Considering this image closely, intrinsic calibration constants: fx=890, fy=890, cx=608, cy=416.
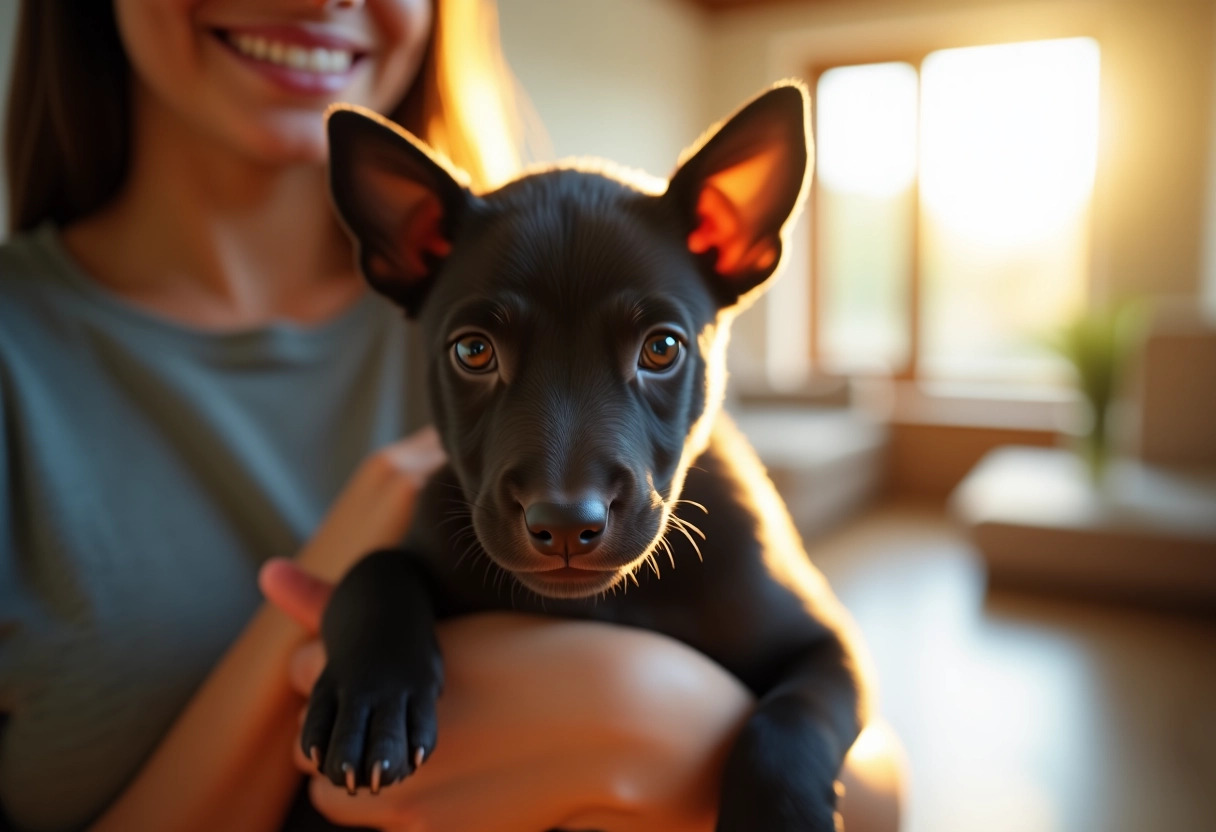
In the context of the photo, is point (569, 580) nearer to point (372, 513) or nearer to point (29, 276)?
point (372, 513)

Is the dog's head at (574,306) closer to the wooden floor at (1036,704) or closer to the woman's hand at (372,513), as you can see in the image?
the woman's hand at (372,513)

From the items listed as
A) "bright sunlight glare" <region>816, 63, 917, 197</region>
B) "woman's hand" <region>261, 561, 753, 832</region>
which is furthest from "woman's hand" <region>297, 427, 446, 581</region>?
"bright sunlight glare" <region>816, 63, 917, 197</region>

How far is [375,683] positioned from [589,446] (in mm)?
302

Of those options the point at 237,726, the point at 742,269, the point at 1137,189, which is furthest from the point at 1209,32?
the point at 237,726

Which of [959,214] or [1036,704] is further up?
[959,214]

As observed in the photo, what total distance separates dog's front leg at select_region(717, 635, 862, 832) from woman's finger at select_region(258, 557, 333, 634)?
0.49m

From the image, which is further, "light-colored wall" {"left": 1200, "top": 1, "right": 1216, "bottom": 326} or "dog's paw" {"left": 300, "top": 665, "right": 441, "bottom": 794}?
"light-colored wall" {"left": 1200, "top": 1, "right": 1216, "bottom": 326}

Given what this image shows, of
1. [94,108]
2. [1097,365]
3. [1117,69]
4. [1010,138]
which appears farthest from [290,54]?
[1117,69]

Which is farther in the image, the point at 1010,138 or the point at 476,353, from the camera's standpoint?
the point at 1010,138

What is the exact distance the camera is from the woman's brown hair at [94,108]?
1.39 m

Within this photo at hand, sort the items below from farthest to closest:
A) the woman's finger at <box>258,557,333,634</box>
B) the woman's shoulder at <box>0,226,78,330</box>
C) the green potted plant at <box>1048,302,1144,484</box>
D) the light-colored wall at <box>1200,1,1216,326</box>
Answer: the light-colored wall at <box>1200,1,1216,326</box> < the green potted plant at <box>1048,302,1144,484</box> < the woman's shoulder at <box>0,226,78,330</box> < the woman's finger at <box>258,557,333,634</box>

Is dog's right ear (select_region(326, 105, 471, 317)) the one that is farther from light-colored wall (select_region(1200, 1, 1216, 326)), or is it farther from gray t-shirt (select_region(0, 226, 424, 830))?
light-colored wall (select_region(1200, 1, 1216, 326))

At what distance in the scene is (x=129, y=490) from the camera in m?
1.24

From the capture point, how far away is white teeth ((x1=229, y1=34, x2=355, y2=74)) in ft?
3.86
